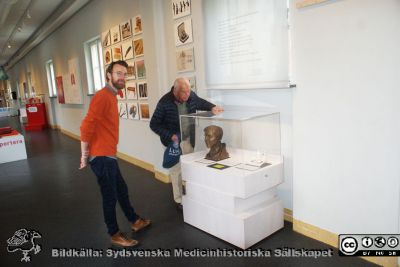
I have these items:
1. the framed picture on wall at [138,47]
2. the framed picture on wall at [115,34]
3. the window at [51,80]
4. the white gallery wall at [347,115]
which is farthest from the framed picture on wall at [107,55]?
the window at [51,80]

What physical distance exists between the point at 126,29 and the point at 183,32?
6.07ft

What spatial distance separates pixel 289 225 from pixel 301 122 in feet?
3.30

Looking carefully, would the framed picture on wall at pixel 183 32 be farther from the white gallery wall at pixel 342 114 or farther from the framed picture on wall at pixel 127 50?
the framed picture on wall at pixel 127 50

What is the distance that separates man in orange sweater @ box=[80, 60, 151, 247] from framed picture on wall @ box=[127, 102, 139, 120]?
277cm

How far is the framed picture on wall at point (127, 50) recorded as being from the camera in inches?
204

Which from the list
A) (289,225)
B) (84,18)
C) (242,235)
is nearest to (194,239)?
(242,235)

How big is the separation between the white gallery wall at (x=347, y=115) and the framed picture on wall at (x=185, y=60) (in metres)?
1.50

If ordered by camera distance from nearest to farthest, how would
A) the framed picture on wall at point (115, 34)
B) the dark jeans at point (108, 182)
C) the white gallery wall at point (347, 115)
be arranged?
the white gallery wall at point (347, 115)
the dark jeans at point (108, 182)
the framed picture on wall at point (115, 34)

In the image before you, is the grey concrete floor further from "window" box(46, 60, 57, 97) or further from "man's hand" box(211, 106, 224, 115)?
"window" box(46, 60, 57, 97)

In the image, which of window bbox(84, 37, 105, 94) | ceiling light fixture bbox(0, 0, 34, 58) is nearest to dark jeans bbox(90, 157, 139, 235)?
window bbox(84, 37, 105, 94)

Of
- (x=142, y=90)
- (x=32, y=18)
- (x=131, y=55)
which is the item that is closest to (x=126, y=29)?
(x=131, y=55)

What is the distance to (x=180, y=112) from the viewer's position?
327 cm

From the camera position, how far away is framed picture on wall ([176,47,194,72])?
3734mm

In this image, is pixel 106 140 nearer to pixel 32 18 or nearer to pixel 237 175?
pixel 237 175
